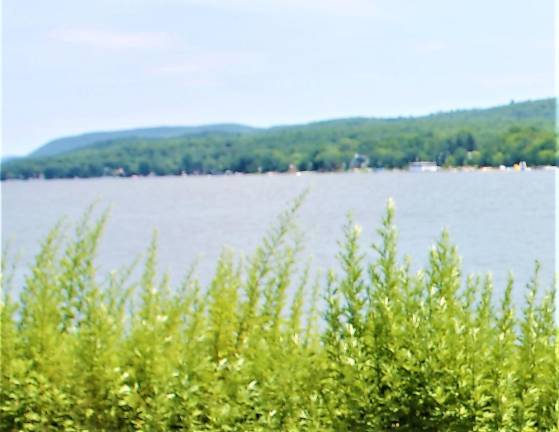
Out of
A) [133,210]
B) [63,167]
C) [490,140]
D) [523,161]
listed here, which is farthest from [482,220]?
[63,167]

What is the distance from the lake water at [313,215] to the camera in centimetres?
1644

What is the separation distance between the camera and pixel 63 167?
52.0m

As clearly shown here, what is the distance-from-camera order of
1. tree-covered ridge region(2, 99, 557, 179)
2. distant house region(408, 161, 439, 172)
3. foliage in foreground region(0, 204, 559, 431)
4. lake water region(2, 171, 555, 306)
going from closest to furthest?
foliage in foreground region(0, 204, 559, 431), lake water region(2, 171, 555, 306), tree-covered ridge region(2, 99, 557, 179), distant house region(408, 161, 439, 172)

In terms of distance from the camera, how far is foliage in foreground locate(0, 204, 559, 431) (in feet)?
11.3

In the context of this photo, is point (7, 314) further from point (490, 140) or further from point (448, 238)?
point (490, 140)

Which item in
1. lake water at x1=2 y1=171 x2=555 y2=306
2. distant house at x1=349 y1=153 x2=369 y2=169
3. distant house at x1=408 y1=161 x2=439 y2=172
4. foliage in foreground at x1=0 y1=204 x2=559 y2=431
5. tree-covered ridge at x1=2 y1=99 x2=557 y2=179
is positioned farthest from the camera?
distant house at x1=408 y1=161 x2=439 y2=172

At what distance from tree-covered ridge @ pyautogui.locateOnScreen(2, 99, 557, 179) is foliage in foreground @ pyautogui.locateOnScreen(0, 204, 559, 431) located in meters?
40.9

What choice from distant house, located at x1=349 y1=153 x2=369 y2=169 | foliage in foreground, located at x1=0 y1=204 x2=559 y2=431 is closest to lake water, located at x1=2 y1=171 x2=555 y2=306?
foliage in foreground, located at x1=0 y1=204 x2=559 y2=431

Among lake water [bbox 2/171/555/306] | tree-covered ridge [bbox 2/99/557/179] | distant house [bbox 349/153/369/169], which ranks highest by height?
tree-covered ridge [bbox 2/99/557/179]

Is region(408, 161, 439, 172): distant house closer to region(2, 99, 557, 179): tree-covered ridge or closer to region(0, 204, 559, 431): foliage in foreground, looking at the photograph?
region(2, 99, 557, 179): tree-covered ridge

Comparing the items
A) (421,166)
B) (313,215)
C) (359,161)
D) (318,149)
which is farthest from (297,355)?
(421,166)

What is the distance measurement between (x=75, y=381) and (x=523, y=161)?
1654 inches

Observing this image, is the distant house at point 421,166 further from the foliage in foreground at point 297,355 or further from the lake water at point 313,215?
the foliage in foreground at point 297,355

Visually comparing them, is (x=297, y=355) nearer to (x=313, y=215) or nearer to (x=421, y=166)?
(x=313, y=215)
